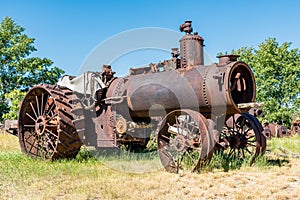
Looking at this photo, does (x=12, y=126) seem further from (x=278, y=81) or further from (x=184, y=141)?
(x=278, y=81)

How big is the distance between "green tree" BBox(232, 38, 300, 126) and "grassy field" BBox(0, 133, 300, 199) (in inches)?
842

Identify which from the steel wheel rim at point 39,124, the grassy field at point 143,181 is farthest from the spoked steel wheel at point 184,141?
the steel wheel rim at point 39,124

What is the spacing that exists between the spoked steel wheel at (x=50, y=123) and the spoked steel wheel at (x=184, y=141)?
2298 mm

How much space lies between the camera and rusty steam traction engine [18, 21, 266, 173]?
634 cm

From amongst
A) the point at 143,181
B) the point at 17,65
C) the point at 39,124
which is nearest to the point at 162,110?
the point at 143,181

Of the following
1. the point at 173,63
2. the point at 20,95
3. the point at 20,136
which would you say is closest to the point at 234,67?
the point at 173,63

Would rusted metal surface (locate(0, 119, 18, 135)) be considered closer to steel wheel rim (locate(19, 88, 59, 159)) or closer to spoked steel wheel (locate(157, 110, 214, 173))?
steel wheel rim (locate(19, 88, 59, 159))

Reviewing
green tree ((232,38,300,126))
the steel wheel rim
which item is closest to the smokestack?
the steel wheel rim

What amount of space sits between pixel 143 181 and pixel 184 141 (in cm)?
116

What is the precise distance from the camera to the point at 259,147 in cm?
731

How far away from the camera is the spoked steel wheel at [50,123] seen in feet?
25.2

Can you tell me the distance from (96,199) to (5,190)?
63.5 inches

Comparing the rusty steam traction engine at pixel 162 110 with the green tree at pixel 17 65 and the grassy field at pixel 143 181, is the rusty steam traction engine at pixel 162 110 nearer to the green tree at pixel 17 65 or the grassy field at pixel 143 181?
the grassy field at pixel 143 181

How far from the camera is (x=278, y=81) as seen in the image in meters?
28.6
